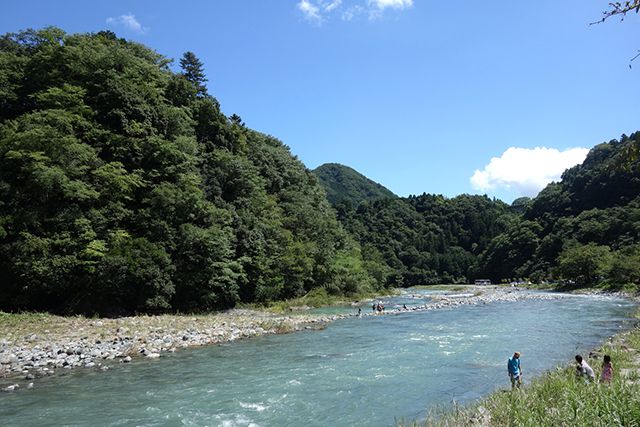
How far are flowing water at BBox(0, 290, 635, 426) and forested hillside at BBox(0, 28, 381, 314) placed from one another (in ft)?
39.2

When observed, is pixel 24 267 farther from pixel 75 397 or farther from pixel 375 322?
pixel 375 322

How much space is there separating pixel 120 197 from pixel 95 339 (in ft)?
47.1

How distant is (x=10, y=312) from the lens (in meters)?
26.0

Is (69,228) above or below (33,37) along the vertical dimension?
below

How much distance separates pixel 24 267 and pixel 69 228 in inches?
140

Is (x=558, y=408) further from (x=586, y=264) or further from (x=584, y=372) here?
(x=586, y=264)

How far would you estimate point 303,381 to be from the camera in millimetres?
15383

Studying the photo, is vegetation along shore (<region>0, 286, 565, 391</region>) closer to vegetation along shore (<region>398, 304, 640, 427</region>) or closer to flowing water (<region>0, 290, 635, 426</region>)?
flowing water (<region>0, 290, 635, 426</region>)

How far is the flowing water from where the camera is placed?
1180cm

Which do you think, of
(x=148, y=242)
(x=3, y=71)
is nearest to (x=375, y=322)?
(x=148, y=242)

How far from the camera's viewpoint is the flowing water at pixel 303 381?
38.7 feet

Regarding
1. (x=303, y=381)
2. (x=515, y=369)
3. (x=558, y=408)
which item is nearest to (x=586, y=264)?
(x=515, y=369)

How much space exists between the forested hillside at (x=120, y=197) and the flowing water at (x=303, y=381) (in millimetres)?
11944

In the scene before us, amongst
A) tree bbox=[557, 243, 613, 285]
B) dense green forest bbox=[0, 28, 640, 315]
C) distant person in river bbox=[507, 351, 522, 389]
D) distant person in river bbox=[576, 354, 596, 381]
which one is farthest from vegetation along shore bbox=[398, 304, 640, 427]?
tree bbox=[557, 243, 613, 285]
